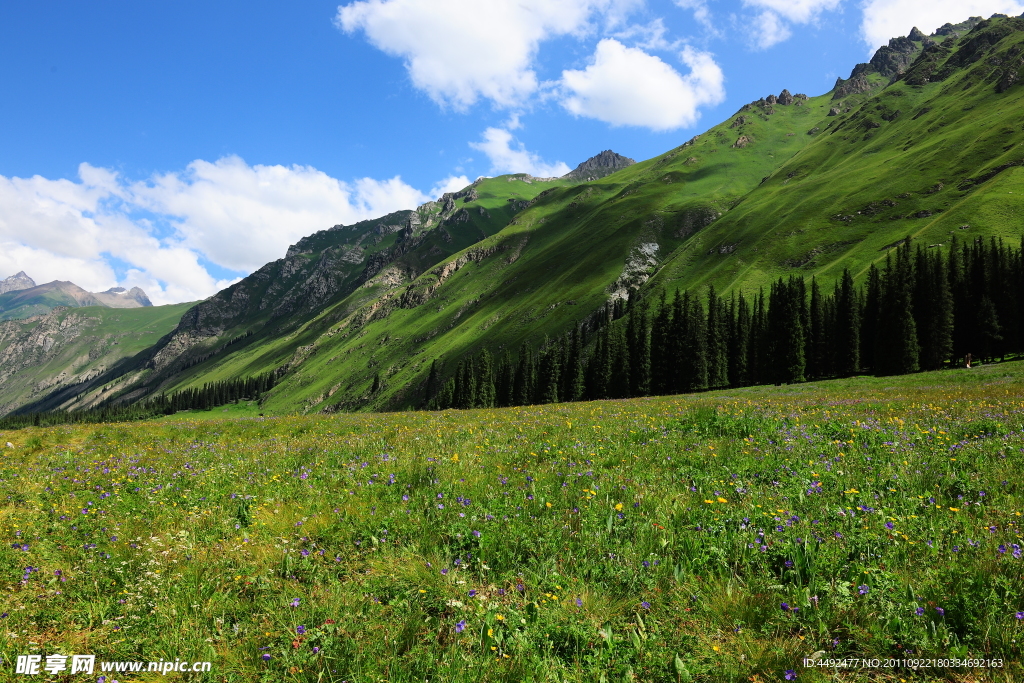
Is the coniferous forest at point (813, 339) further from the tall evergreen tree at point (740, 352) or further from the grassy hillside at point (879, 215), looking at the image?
the grassy hillside at point (879, 215)

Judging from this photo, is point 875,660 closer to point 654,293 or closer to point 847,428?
point 847,428

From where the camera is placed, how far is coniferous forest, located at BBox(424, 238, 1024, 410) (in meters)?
69.6

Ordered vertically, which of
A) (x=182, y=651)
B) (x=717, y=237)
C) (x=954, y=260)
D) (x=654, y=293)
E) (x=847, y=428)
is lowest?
(x=182, y=651)

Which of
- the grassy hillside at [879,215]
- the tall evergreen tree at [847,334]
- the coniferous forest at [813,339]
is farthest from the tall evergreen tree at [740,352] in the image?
the grassy hillside at [879,215]

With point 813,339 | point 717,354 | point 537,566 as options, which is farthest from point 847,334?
Answer: point 537,566

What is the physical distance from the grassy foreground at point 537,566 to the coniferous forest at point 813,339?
71173 mm

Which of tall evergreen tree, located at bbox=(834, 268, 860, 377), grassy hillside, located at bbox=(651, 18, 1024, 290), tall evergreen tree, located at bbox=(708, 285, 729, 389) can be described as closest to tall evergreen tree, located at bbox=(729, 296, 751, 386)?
tall evergreen tree, located at bbox=(708, 285, 729, 389)

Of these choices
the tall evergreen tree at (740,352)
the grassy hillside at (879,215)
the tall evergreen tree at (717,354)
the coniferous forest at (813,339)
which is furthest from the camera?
the grassy hillside at (879,215)

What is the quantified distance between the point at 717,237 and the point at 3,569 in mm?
213778

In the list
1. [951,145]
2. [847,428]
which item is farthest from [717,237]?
[847,428]

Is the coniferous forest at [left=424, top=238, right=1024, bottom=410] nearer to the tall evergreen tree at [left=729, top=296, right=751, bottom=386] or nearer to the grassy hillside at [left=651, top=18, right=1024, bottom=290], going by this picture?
the tall evergreen tree at [left=729, top=296, right=751, bottom=386]

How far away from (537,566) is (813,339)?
10197cm

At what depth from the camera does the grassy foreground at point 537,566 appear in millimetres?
3746

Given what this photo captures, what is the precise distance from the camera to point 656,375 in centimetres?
9406
